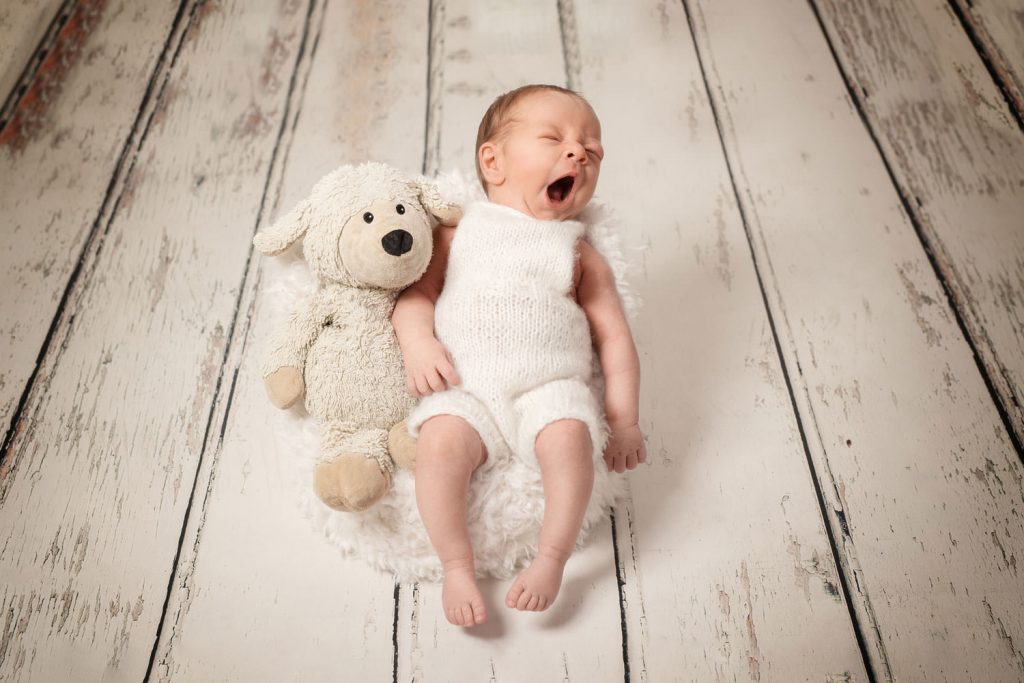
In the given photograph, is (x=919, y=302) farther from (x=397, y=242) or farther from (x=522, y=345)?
(x=397, y=242)

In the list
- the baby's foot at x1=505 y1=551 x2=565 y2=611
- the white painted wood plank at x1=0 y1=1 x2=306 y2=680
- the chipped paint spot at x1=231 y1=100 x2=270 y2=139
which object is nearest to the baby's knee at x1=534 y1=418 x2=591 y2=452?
the baby's foot at x1=505 y1=551 x2=565 y2=611

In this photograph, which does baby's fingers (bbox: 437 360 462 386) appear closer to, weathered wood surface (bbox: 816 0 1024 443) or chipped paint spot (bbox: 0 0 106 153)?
weathered wood surface (bbox: 816 0 1024 443)

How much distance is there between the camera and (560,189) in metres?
0.99

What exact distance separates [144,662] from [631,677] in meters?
0.51

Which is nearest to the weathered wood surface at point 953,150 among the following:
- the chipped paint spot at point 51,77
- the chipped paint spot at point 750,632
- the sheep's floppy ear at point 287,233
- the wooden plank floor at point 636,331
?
the wooden plank floor at point 636,331

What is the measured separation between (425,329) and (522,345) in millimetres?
115

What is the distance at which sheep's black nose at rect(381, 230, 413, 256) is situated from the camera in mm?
856

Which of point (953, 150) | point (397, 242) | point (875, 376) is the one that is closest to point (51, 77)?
point (397, 242)

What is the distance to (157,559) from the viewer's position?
0.92 metres

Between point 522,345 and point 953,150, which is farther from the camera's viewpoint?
point 953,150

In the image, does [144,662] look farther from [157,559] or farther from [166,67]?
[166,67]

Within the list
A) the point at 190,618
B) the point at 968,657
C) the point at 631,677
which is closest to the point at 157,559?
the point at 190,618

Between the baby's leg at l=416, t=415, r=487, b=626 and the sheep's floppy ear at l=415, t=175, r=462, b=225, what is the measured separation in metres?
0.26

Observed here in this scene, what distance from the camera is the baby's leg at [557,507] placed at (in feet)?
2.70
